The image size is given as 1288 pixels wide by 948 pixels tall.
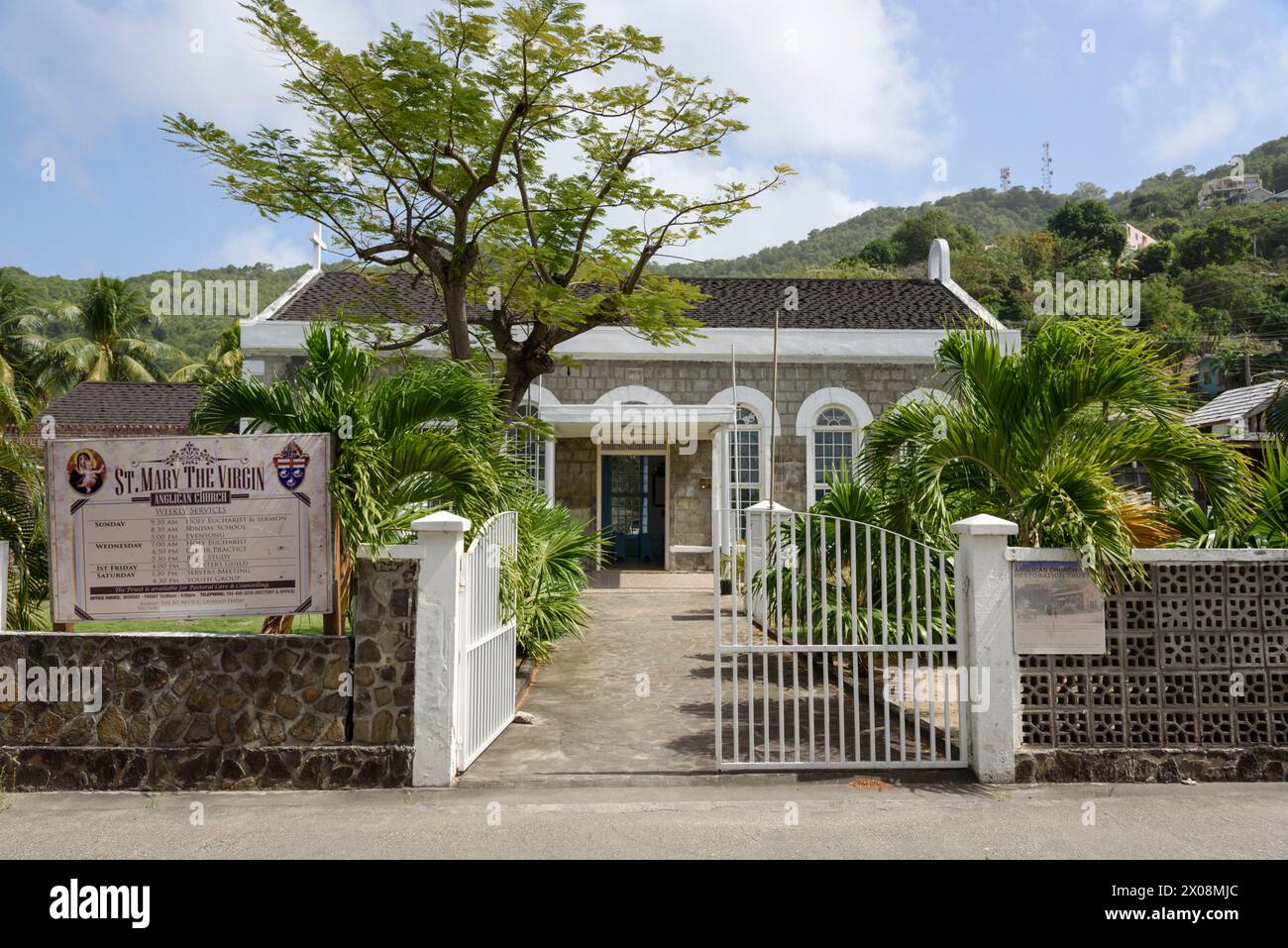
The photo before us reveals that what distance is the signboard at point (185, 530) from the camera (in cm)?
615

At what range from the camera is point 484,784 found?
606 cm

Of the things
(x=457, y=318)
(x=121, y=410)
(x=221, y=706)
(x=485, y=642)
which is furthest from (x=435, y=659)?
(x=121, y=410)

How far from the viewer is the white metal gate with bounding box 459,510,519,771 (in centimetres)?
629

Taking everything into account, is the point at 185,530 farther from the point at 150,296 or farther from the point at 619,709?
the point at 150,296

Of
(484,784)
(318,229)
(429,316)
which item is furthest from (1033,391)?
(318,229)

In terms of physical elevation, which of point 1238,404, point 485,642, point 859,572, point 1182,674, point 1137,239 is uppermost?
point 1137,239

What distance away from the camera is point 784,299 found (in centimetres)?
1966

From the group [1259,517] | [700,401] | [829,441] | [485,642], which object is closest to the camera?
[1259,517]

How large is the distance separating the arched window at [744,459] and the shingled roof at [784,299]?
188 centimetres

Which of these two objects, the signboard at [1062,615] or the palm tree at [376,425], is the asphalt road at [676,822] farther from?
the palm tree at [376,425]

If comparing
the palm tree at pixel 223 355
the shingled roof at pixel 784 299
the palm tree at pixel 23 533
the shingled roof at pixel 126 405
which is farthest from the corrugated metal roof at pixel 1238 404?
the palm tree at pixel 223 355

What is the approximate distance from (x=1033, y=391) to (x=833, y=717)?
3.06 m

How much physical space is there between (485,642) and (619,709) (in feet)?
6.01
